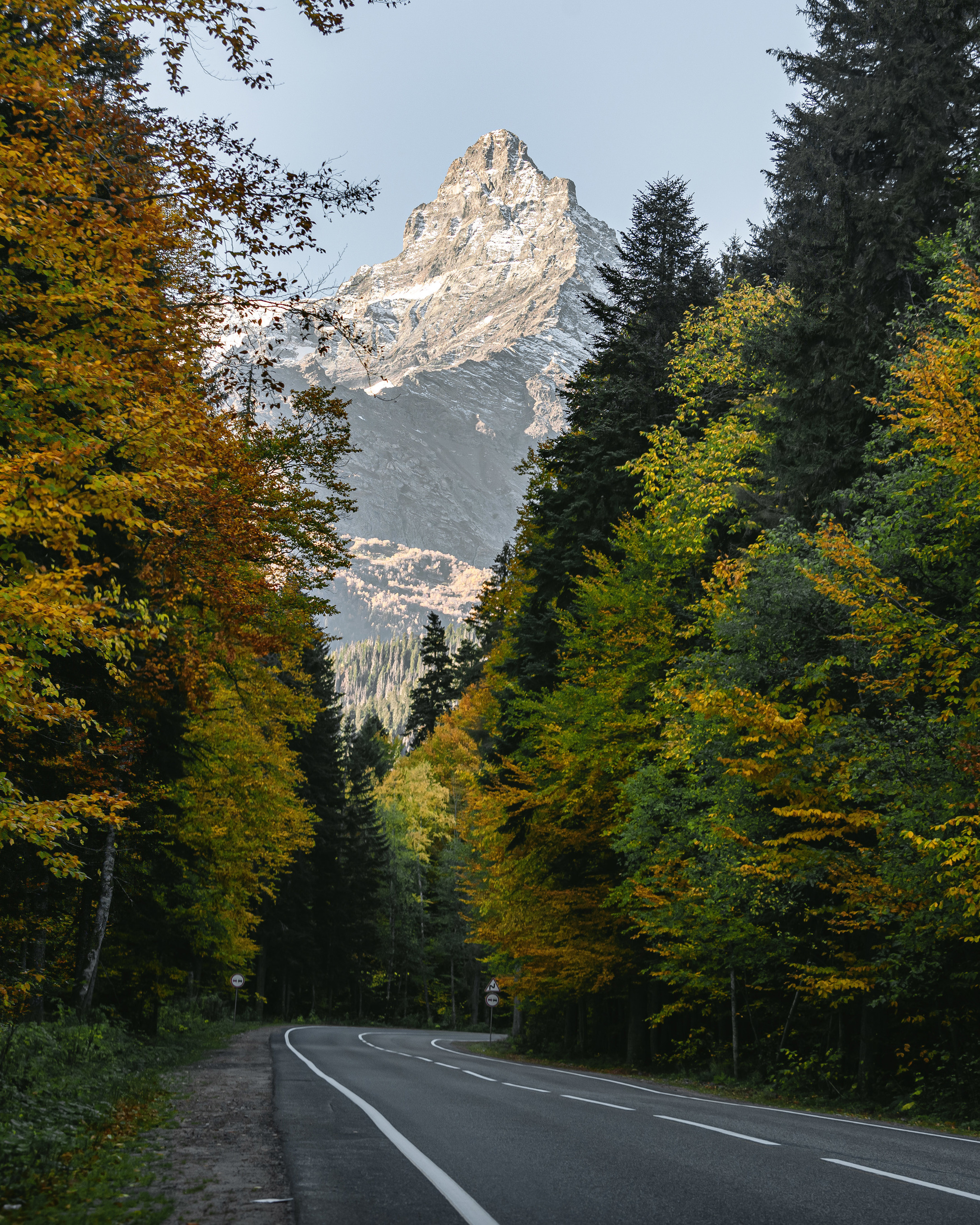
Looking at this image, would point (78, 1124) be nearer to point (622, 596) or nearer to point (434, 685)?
point (622, 596)

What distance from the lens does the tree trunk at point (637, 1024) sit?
23531 millimetres

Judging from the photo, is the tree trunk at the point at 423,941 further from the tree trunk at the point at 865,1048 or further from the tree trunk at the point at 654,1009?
the tree trunk at the point at 865,1048

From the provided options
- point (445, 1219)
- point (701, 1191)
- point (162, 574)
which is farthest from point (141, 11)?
point (701, 1191)

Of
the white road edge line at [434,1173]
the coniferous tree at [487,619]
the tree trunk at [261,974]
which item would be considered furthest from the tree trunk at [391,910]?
the white road edge line at [434,1173]

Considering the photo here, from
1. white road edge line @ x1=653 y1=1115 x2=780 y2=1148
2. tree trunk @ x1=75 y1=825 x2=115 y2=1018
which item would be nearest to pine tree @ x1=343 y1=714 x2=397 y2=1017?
tree trunk @ x1=75 y1=825 x2=115 y2=1018

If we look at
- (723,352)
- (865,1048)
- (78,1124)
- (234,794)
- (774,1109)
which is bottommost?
(774,1109)

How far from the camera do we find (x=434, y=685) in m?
71.6

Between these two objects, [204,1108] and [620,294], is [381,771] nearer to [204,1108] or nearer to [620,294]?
[620,294]

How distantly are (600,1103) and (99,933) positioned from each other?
9.98 meters

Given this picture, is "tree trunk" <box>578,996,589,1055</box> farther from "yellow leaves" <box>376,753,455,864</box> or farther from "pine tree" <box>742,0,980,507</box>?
"yellow leaves" <box>376,753,455,864</box>

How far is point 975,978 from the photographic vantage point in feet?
45.5

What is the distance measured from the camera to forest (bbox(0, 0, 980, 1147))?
895 cm

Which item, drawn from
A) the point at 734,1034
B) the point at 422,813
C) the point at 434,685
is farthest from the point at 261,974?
the point at 734,1034

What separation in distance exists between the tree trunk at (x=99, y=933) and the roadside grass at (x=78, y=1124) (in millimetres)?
580
